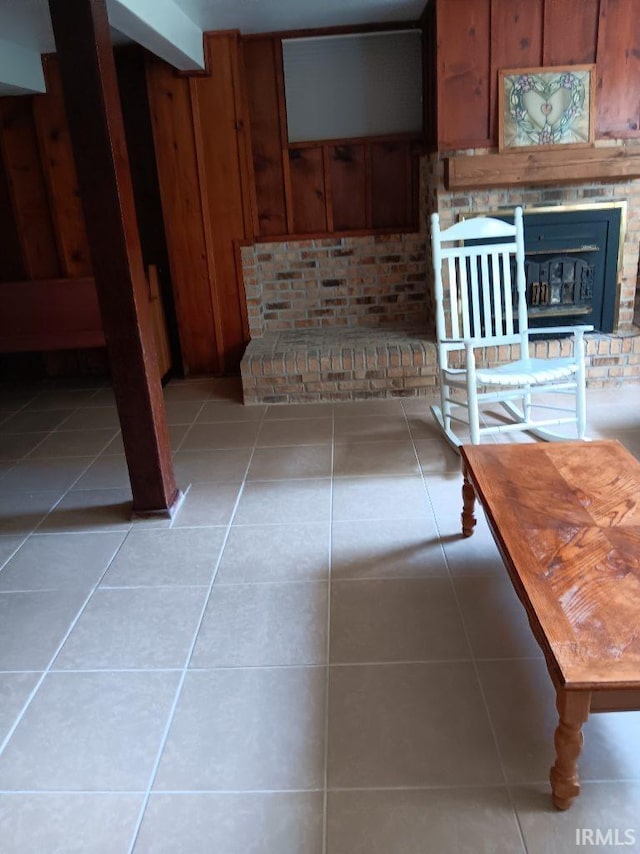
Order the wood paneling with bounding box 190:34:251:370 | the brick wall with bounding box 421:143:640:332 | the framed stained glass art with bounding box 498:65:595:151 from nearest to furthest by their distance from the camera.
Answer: the framed stained glass art with bounding box 498:65:595:151, the brick wall with bounding box 421:143:640:332, the wood paneling with bounding box 190:34:251:370

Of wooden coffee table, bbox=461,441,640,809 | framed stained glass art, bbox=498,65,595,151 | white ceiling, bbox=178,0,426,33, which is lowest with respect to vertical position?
wooden coffee table, bbox=461,441,640,809

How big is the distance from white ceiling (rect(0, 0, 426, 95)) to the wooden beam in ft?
2.44

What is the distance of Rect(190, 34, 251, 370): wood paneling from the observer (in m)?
4.01

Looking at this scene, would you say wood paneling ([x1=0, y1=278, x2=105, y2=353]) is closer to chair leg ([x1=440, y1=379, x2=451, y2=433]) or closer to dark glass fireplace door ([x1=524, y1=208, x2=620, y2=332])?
chair leg ([x1=440, y1=379, x2=451, y2=433])

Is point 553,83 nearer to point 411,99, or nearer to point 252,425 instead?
point 411,99

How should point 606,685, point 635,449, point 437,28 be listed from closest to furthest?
point 606,685 → point 635,449 → point 437,28

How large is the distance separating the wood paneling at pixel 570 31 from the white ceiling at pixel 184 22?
708mm

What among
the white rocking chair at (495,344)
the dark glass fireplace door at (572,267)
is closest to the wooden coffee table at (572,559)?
the white rocking chair at (495,344)

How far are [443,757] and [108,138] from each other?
2.20 m

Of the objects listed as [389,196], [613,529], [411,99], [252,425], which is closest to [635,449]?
[613,529]

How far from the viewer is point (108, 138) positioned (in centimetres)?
228

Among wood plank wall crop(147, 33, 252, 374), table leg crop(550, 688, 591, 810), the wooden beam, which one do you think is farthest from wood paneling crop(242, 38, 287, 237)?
table leg crop(550, 688, 591, 810)

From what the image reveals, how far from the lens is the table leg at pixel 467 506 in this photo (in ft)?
7.59

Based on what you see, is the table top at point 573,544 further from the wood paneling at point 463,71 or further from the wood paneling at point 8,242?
the wood paneling at point 8,242
